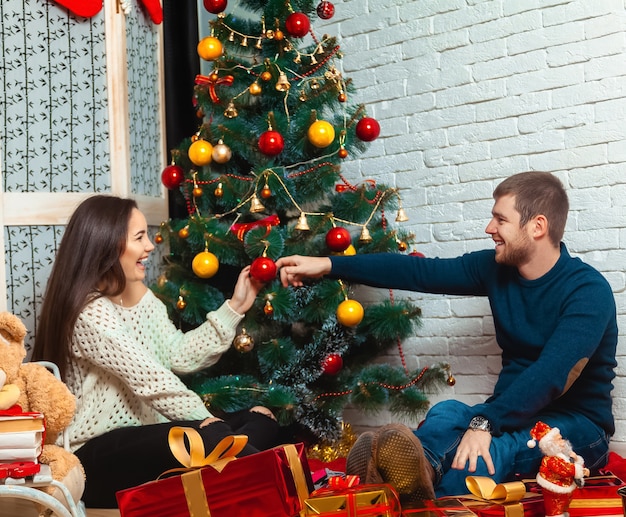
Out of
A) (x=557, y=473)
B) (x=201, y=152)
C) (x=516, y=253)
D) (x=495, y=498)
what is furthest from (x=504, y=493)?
(x=201, y=152)

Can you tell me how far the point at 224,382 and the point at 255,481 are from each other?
2.92ft

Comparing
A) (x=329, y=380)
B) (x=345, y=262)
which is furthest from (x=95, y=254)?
(x=329, y=380)

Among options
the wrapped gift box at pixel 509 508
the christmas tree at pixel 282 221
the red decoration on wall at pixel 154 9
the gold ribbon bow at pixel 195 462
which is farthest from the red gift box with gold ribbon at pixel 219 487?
the red decoration on wall at pixel 154 9

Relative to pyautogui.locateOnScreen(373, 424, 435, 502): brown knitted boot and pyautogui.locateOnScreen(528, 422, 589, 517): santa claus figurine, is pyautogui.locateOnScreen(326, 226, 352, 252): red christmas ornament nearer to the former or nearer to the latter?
pyautogui.locateOnScreen(373, 424, 435, 502): brown knitted boot

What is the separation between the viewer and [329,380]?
2904 mm

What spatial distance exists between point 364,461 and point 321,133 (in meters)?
1.11

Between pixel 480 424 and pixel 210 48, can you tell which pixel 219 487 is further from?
pixel 210 48

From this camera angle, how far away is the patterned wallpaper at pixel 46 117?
9.43 feet

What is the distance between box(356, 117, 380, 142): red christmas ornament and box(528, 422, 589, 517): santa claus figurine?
48.4 inches

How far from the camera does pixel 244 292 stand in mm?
2600

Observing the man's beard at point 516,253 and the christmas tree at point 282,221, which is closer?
the man's beard at point 516,253

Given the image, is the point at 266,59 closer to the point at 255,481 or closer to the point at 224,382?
the point at 224,382

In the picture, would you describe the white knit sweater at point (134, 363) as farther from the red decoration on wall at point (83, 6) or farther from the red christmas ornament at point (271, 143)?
the red decoration on wall at point (83, 6)

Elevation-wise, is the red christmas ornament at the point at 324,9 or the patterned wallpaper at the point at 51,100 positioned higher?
the red christmas ornament at the point at 324,9
